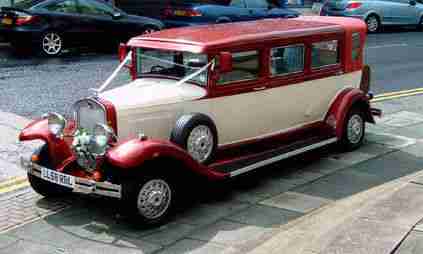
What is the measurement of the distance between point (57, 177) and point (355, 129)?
4.35m

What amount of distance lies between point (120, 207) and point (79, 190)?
1.36 feet

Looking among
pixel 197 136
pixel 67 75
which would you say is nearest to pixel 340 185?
pixel 197 136

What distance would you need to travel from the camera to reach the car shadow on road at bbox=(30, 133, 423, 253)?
6.12 m

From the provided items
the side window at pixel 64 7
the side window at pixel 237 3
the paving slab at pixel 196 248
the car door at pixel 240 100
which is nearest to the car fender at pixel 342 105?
the car door at pixel 240 100

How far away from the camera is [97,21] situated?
56.3 ft

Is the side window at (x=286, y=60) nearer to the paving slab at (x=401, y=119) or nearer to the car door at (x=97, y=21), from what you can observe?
the paving slab at (x=401, y=119)

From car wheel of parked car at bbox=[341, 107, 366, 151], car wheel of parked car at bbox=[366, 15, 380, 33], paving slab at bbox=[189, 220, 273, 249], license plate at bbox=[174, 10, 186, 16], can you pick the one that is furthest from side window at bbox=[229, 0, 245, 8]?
paving slab at bbox=[189, 220, 273, 249]

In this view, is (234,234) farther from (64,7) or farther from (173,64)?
(64,7)

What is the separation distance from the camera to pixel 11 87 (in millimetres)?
12375

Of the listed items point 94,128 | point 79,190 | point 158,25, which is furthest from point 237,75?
point 158,25

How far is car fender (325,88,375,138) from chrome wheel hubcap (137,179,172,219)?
3.04 meters

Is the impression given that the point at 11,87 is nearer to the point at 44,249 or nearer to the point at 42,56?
the point at 42,56

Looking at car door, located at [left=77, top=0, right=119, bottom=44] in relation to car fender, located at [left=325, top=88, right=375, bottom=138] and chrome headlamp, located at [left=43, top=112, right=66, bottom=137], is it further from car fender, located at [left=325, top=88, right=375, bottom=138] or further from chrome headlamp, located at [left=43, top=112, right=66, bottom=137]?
chrome headlamp, located at [left=43, top=112, right=66, bottom=137]

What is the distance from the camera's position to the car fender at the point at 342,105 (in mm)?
8727
